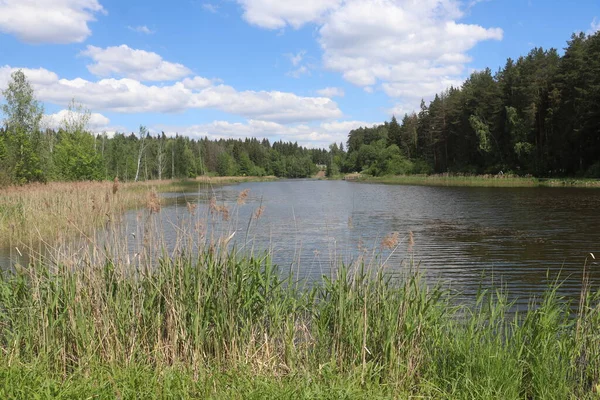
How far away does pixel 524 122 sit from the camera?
193 feet

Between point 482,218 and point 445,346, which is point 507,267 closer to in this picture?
point 445,346

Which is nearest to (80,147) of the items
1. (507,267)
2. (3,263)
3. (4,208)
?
(4,208)

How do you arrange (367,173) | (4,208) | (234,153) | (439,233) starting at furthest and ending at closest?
1. (234,153)
2. (367,173)
3. (439,233)
4. (4,208)

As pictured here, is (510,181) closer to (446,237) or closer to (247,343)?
(446,237)

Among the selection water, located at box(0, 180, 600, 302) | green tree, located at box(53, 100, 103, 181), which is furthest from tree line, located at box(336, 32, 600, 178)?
green tree, located at box(53, 100, 103, 181)

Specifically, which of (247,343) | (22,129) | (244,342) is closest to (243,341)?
(244,342)

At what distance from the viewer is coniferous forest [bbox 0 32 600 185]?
29.5 meters

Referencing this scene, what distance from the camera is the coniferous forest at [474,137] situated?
29.5 m

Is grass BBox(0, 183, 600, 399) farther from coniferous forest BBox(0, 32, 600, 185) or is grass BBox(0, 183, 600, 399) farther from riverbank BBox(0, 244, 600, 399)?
coniferous forest BBox(0, 32, 600, 185)

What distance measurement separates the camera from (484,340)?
5070 millimetres

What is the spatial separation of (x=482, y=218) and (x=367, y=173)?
256ft

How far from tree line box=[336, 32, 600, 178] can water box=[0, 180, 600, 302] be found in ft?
71.9

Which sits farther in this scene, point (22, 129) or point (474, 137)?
point (474, 137)

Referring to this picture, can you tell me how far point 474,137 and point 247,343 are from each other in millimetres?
71847
